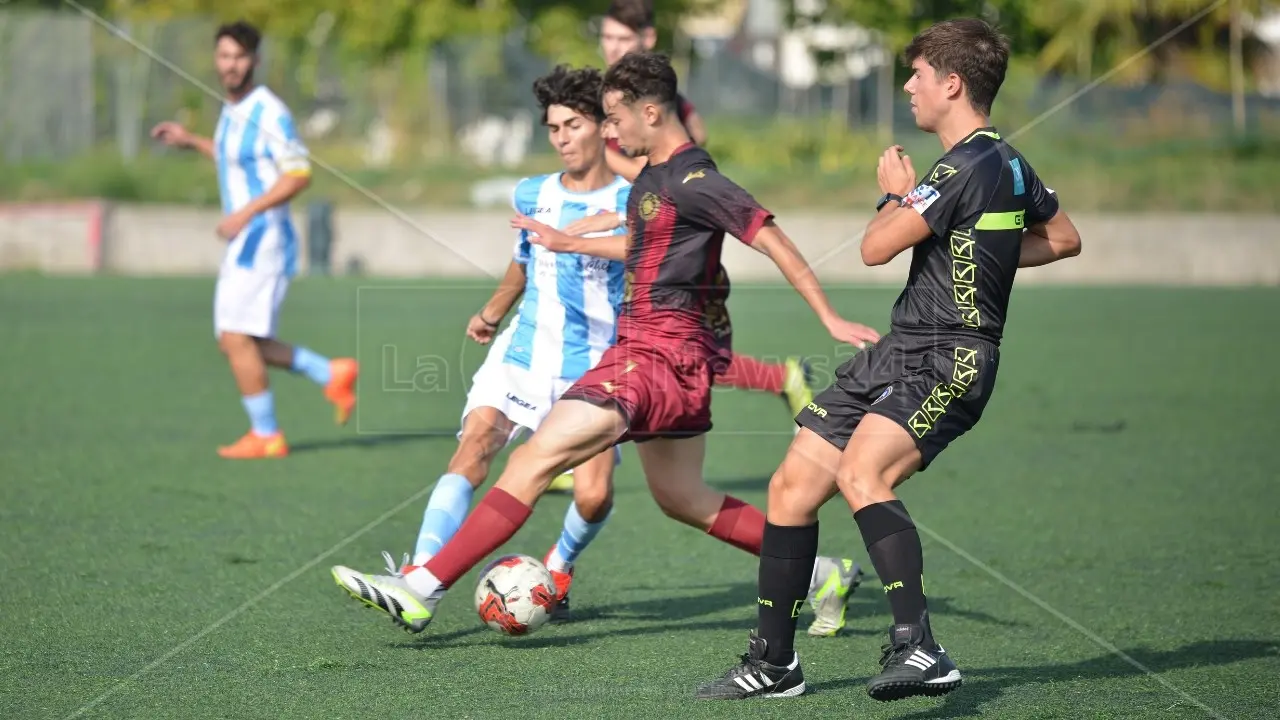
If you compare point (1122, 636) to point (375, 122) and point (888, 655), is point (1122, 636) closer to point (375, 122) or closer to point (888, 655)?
point (888, 655)

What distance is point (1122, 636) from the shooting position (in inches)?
227

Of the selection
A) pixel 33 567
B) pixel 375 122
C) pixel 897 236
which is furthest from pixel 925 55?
pixel 375 122

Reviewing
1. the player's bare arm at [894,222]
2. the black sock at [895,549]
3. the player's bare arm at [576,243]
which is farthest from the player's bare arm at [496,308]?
the black sock at [895,549]

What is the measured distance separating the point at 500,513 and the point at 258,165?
5266mm

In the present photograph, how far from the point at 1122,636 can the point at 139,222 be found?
21.6 m

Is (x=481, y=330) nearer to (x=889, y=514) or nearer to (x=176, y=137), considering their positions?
(x=889, y=514)

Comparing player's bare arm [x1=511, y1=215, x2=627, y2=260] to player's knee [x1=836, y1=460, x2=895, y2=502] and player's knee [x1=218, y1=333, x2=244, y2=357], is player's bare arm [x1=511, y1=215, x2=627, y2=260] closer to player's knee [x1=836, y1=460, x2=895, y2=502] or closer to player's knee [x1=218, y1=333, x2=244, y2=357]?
player's knee [x1=836, y1=460, x2=895, y2=502]

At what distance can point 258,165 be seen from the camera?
387 inches

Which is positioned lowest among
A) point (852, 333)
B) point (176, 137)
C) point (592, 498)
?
point (592, 498)

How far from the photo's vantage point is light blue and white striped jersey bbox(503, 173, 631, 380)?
616cm

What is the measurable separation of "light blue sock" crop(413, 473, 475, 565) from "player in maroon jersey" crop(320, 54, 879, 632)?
0.29 meters

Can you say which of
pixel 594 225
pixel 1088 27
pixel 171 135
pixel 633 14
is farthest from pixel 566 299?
pixel 1088 27

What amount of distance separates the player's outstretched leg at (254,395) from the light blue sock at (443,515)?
4.11 m

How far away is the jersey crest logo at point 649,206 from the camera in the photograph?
5.32 m
